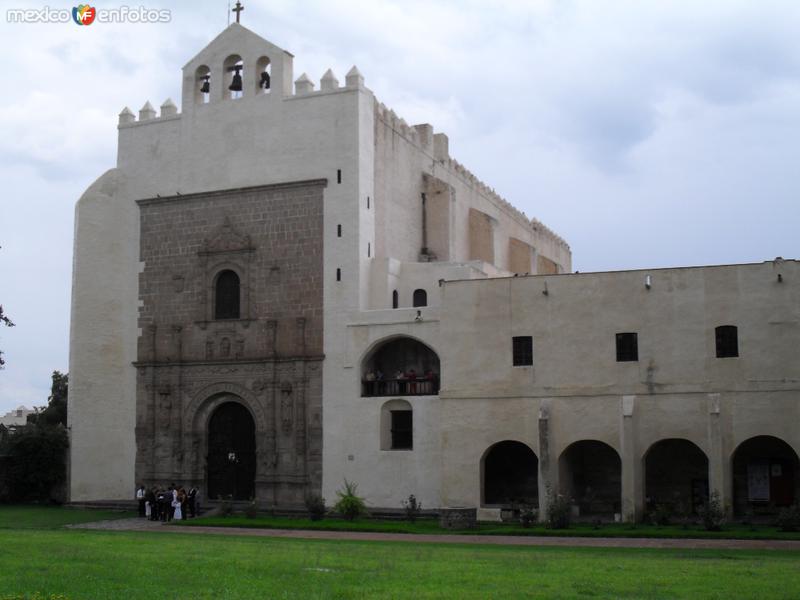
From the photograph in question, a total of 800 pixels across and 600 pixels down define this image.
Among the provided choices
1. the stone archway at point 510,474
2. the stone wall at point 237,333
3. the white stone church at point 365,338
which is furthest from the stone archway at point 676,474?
the stone wall at point 237,333

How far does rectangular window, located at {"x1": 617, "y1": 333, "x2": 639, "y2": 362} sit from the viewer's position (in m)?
32.8

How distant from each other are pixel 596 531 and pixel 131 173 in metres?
23.0

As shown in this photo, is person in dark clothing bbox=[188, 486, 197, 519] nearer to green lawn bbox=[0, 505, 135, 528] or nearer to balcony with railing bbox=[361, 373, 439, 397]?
green lawn bbox=[0, 505, 135, 528]

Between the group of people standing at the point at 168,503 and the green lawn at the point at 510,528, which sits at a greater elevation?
the group of people standing at the point at 168,503

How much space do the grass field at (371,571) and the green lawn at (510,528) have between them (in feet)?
14.9

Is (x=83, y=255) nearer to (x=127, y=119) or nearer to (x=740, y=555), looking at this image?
(x=127, y=119)

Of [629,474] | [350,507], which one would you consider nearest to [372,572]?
[350,507]

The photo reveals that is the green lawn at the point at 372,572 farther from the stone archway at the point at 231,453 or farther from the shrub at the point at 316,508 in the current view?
the stone archway at the point at 231,453

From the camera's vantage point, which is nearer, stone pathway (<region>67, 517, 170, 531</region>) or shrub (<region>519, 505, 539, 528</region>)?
shrub (<region>519, 505, 539, 528</region>)

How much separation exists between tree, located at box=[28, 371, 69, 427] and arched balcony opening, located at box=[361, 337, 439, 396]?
19.7 m

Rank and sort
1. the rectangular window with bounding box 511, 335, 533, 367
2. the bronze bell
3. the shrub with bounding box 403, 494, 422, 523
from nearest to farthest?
the shrub with bounding box 403, 494, 422, 523
the rectangular window with bounding box 511, 335, 533, 367
the bronze bell

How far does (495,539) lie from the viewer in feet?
89.6

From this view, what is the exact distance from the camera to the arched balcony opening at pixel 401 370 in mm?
36562

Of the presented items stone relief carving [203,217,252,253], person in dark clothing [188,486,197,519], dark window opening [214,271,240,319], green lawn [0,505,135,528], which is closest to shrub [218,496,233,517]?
person in dark clothing [188,486,197,519]
